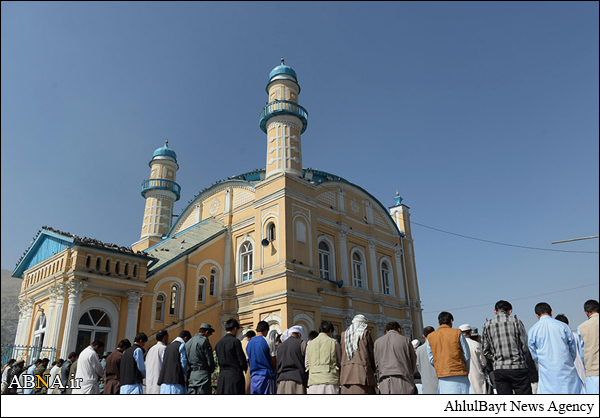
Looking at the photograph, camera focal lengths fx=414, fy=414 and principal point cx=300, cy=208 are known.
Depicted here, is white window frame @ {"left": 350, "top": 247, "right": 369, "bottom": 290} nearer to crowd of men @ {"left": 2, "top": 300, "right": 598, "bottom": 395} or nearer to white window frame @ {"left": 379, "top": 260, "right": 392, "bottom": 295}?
white window frame @ {"left": 379, "top": 260, "right": 392, "bottom": 295}

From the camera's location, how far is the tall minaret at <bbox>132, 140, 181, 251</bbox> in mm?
27188

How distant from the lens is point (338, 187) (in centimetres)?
2423

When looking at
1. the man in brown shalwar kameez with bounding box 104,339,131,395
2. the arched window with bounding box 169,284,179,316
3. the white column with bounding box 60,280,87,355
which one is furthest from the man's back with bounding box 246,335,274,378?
the arched window with bounding box 169,284,179,316

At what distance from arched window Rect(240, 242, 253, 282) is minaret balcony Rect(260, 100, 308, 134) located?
690 centimetres

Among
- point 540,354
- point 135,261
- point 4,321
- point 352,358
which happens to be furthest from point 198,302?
point 4,321

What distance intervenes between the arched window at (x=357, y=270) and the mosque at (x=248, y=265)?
0.26 feet

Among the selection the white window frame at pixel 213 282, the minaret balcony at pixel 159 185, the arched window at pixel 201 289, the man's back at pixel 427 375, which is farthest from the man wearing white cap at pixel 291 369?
the minaret balcony at pixel 159 185

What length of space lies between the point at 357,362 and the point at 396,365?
0.58m

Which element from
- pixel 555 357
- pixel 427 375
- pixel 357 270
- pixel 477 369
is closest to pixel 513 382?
pixel 555 357

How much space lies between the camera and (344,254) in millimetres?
22516

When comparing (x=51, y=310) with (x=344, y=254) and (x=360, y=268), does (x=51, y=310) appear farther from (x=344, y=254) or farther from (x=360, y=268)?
(x=360, y=268)

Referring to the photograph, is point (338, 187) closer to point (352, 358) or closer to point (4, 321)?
point (352, 358)

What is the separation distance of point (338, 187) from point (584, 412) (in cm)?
1987

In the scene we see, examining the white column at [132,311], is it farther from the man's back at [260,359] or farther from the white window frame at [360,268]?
the man's back at [260,359]
